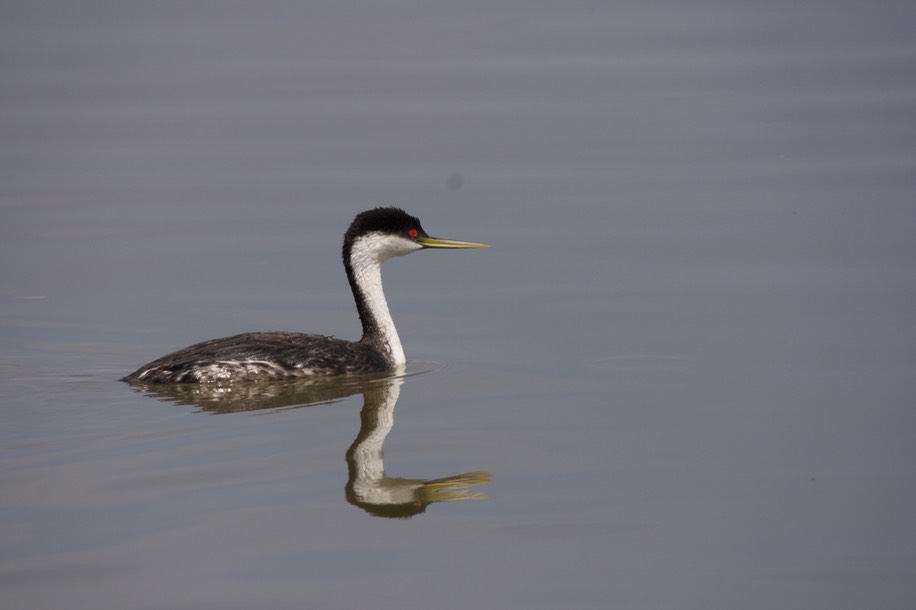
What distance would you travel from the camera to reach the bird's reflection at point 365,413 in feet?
26.9

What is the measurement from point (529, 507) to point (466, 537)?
1.63ft

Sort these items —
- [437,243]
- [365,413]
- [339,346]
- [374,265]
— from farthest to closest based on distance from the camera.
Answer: [437,243] → [374,265] → [339,346] → [365,413]

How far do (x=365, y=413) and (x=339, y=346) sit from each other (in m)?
1.10

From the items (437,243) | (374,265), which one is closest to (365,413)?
(374,265)

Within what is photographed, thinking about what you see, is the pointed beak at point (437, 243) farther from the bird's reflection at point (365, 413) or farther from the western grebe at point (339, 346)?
the bird's reflection at point (365, 413)

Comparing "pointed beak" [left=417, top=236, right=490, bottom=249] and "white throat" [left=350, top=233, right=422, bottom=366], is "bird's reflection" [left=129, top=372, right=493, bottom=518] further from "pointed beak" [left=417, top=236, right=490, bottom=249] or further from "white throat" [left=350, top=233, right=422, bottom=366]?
"pointed beak" [left=417, top=236, right=490, bottom=249]

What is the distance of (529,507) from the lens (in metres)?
7.96

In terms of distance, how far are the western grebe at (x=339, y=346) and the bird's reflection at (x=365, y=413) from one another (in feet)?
0.27

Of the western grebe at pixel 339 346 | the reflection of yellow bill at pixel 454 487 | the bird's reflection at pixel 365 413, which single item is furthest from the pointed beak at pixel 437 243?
the reflection of yellow bill at pixel 454 487

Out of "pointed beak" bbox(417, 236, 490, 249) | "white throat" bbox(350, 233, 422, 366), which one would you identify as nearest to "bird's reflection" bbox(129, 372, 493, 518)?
"white throat" bbox(350, 233, 422, 366)

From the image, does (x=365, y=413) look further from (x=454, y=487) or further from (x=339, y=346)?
(x=454, y=487)

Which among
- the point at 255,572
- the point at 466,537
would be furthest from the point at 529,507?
the point at 255,572

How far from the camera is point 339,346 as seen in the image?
10945 mm

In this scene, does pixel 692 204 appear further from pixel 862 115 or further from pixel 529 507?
pixel 529 507
